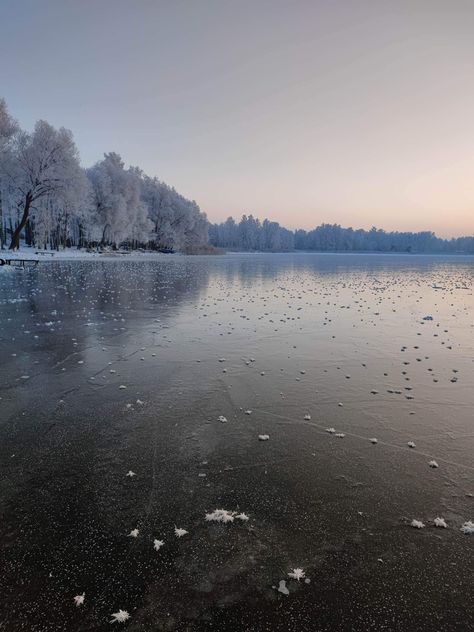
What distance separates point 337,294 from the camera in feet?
82.1

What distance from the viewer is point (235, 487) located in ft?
15.6

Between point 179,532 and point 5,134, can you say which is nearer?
point 179,532

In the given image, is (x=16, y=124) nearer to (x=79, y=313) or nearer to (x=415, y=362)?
(x=79, y=313)

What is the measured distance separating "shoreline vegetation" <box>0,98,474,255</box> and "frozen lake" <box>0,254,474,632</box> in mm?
46004

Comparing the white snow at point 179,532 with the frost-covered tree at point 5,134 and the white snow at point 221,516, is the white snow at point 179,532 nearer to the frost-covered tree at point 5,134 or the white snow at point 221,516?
the white snow at point 221,516

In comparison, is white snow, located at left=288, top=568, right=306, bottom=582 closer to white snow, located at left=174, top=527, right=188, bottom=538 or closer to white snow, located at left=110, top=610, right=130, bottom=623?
white snow, located at left=174, top=527, right=188, bottom=538

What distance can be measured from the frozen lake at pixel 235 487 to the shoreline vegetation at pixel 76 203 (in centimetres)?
4600

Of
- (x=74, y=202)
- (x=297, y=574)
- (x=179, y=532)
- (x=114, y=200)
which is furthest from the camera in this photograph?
(x=114, y=200)

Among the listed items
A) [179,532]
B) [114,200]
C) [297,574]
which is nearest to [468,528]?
[297,574]

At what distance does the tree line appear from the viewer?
49.5m

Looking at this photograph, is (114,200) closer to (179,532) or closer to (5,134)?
(5,134)

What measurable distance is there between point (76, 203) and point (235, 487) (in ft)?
194

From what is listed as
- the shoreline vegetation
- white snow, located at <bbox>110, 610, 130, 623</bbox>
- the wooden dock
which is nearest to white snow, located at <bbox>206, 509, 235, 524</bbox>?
white snow, located at <bbox>110, 610, 130, 623</bbox>

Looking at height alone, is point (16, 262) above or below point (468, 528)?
above
